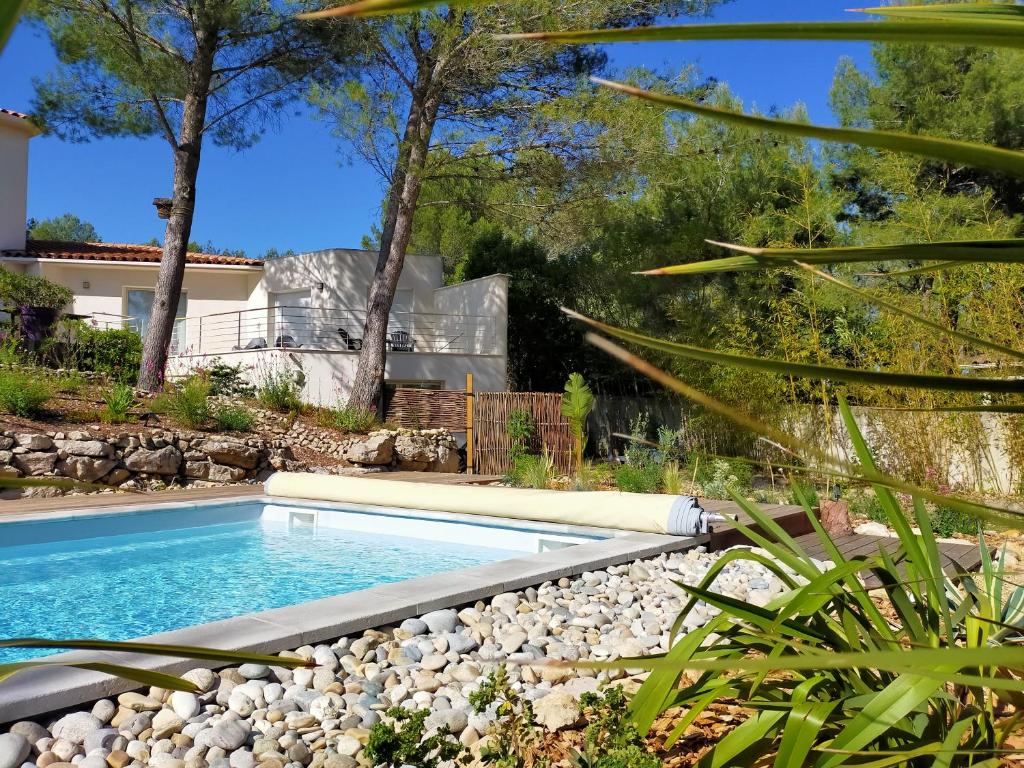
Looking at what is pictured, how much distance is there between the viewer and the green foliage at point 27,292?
14195 mm

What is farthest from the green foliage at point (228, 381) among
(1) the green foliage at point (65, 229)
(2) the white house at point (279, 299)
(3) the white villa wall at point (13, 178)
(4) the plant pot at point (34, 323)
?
(1) the green foliage at point (65, 229)

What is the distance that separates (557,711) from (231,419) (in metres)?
9.58

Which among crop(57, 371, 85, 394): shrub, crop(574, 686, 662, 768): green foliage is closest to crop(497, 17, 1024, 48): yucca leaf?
crop(574, 686, 662, 768): green foliage

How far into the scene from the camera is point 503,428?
13414 mm

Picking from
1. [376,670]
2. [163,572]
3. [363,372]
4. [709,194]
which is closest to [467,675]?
[376,670]

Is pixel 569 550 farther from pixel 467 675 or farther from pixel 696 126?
pixel 696 126

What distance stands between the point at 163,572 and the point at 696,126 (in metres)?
13.3

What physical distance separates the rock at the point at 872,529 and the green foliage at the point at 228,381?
9979 mm

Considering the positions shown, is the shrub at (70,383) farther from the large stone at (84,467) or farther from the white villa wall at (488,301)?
the white villa wall at (488,301)

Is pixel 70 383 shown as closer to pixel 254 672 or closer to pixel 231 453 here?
pixel 231 453

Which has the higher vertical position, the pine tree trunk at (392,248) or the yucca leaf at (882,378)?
the pine tree trunk at (392,248)

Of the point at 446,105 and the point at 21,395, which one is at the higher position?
the point at 446,105

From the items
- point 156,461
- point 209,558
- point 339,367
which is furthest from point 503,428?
point 209,558

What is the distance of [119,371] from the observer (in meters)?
12.9
